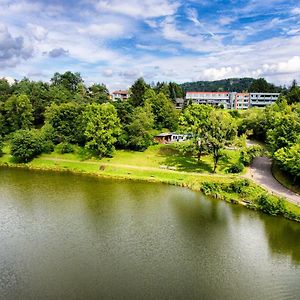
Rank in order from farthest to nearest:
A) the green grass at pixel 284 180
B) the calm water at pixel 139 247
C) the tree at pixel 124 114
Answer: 1. the tree at pixel 124 114
2. the green grass at pixel 284 180
3. the calm water at pixel 139 247

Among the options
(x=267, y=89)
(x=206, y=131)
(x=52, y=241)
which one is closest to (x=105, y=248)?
(x=52, y=241)

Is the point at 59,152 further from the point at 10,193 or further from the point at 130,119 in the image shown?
the point at 10,193

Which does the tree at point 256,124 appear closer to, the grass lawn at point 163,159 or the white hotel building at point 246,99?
the grass lawn at point 163,159

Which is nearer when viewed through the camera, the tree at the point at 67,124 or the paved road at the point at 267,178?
the paved road at the point at 267,178

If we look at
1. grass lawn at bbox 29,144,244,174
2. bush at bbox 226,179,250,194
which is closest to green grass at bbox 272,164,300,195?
bush at bbox 226,179,250,194

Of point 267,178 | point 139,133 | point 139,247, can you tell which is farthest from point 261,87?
point 139,247

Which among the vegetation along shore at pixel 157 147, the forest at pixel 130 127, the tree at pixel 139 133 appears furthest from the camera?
the tree at pixel 139 133

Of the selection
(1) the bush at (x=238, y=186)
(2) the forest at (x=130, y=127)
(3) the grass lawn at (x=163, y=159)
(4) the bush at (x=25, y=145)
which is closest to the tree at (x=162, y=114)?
(2) the forest at (x=130, y=127)

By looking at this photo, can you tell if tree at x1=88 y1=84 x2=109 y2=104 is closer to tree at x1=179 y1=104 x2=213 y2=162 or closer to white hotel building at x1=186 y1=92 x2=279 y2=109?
tree at x1=179 y1=104 x2=213 y2=162
